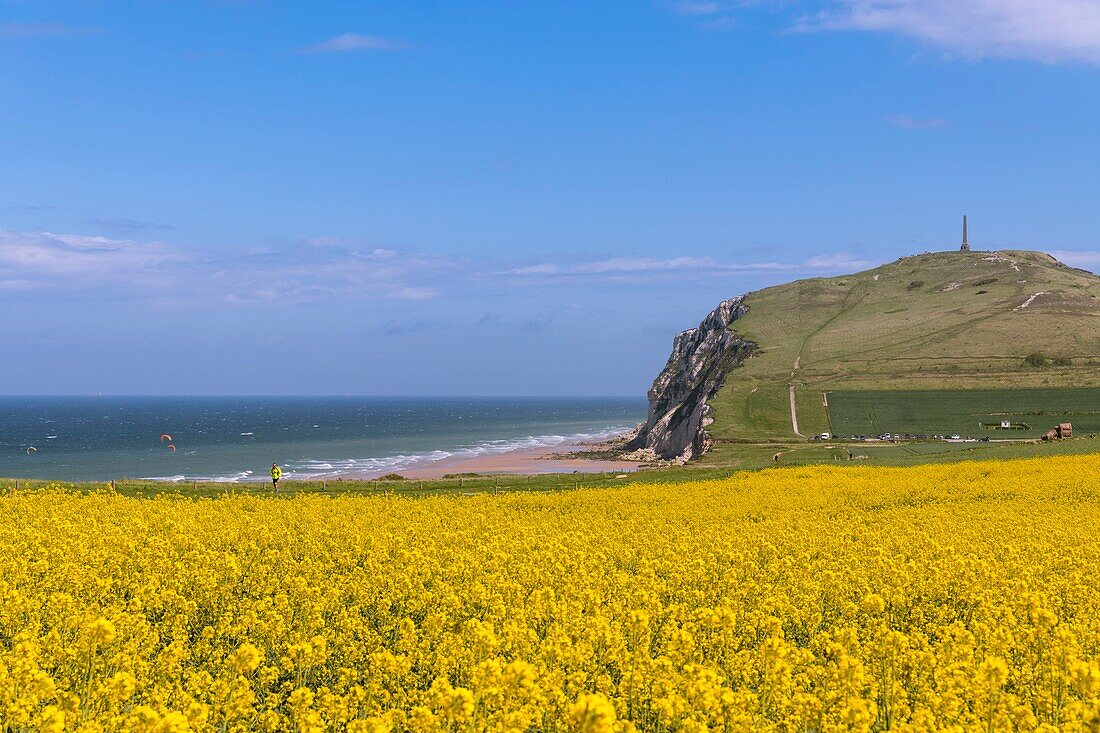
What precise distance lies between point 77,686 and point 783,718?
886 centimetres

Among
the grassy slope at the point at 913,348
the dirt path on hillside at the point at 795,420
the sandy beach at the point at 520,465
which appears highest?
the grassy slope at the point at 913,348

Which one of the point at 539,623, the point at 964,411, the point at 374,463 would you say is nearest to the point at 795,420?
the point at 964,411

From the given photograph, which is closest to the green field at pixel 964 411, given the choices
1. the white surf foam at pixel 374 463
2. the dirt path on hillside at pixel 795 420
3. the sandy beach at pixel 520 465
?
the dirt path on hillside at pixel 795 420

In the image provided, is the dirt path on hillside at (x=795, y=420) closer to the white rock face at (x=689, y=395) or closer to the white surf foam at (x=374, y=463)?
the white rock face at (x=689, y=395)

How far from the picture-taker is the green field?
96.1 metres

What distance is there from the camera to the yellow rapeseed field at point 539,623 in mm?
9531

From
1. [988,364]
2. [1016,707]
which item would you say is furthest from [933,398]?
[1016,707]

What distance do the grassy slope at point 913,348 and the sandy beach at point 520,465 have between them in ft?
52.5

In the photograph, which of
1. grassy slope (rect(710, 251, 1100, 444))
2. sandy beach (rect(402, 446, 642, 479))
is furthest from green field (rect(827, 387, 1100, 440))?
sandy beach (rect(402, 446, 642, 479))

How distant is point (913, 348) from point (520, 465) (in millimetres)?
75762

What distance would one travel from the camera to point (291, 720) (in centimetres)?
1052

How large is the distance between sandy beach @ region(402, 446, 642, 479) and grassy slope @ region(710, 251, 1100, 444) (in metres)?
16.0

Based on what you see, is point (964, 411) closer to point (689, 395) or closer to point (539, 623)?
point (689, 395)

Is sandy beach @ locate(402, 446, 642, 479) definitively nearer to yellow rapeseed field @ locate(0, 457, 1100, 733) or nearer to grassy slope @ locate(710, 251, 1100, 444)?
grassy slope @ locate(710, 251, 1100, 444)
